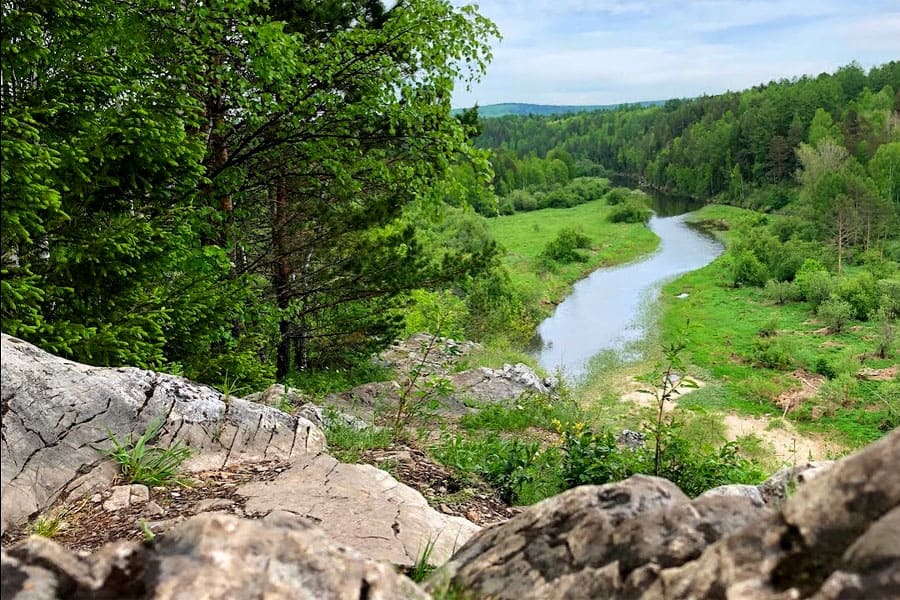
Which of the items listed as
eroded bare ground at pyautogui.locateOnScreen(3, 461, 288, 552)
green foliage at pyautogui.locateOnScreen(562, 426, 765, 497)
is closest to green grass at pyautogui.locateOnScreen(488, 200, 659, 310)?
green foliage at pyautogui.locateOnScreen(562, 426, 765, 497)

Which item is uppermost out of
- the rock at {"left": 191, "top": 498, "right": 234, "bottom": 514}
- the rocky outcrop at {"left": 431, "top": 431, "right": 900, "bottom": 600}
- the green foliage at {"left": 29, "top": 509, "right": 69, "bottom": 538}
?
the rocky outcrop at {"left": 431, "top": 431, "right": 900, "bottom": 600}

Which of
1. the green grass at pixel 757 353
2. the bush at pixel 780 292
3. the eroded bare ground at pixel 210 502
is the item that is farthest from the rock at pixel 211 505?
the bush at pixel 780 292

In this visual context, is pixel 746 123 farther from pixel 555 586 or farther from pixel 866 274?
pixel 555 586

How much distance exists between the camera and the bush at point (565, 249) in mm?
58281

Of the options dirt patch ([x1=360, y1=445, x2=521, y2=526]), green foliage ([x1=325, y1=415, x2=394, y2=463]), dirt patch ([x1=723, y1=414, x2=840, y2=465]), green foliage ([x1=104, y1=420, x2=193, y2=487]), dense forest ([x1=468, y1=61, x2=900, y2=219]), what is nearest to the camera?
green foliage ([x1=104, y1=420, x2=193, y2=487])

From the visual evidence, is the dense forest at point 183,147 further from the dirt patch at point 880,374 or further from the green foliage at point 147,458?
the dirt patch at point 880,374

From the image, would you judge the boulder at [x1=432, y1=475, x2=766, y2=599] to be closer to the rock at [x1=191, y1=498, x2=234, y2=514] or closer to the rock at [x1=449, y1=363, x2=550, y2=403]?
the rock at [x1=191, y1=498, x2=234, y2=514]

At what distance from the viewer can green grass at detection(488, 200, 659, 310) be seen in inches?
1932

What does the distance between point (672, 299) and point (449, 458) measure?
40.2 meters

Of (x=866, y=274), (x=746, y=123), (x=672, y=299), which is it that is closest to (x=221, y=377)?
(x=672, y=299)

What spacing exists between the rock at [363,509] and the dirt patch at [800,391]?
23.9 meters

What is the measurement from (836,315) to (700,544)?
4022 centimetres

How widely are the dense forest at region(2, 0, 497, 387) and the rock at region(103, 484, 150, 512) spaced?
151cm

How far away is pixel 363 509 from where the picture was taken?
4848 millimetres
